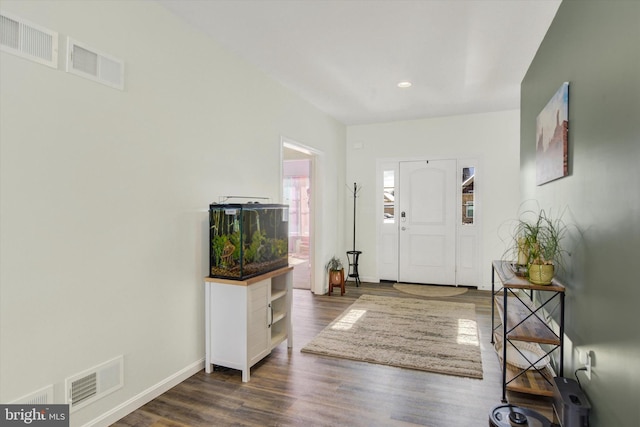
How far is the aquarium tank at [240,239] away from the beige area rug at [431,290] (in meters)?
3.08

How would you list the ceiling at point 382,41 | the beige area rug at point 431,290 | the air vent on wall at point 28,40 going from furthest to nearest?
the beige area rug at point 431,290, the ceiling at point 382,41, the air vent on wall at point 28,40

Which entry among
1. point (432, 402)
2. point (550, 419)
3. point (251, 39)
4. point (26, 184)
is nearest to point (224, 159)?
point (251, 39)

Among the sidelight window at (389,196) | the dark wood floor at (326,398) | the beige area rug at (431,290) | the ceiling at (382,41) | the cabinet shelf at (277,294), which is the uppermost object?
the ceiling at (382,41)

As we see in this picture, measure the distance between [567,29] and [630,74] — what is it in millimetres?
1113

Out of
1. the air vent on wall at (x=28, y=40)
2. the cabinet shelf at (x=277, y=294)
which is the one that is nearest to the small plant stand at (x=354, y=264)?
the cabinet shelf at (x=277, y=294)

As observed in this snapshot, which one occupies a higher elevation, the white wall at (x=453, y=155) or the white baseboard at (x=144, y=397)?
the white wall at (x=453, y=155)

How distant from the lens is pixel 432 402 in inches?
93.1

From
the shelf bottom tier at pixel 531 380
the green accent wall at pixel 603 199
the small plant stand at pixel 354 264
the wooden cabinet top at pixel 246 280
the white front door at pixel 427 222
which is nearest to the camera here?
the green accent wall at pixel 603 199

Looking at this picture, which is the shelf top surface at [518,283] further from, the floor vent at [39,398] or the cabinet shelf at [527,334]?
the floor vent at [39,398]

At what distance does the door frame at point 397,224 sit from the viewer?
5512 mm

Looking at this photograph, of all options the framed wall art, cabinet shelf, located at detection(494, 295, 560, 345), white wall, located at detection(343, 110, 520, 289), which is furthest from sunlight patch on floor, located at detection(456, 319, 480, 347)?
white wall, located at detection(343, 110, 520, 289)

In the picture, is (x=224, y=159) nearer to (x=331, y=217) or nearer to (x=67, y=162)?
(x=67, y=162)

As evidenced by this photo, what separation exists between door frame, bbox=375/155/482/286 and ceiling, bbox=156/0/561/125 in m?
1.29

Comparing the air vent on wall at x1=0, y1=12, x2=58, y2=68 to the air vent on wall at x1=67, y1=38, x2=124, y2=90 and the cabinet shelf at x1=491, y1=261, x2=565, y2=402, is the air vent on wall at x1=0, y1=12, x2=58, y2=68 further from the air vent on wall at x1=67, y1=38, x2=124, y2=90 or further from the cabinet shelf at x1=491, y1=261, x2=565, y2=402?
the cabinet shelf at x1=491, y1=261, x2=565, y2=402
